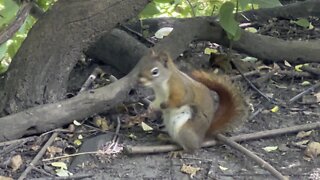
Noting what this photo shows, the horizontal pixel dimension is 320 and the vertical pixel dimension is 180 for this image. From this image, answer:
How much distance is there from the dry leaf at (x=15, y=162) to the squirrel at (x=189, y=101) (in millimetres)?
560

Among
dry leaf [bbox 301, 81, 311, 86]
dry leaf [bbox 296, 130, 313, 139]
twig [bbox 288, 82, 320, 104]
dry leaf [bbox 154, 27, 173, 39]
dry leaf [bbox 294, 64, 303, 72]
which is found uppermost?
dry leaf [bbox 154, 27, 173, 39]

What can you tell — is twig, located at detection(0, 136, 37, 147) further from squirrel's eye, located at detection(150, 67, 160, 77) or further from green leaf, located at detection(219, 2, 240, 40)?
green leaf, located at detection(219, 2, 240, 40)

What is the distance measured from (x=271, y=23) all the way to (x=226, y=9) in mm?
1127

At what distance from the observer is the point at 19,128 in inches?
112

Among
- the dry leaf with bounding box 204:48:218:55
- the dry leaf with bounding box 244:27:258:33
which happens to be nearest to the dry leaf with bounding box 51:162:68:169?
the dry leaf with bounding box 204:48:218:55

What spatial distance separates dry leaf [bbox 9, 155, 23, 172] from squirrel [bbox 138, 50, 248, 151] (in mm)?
560

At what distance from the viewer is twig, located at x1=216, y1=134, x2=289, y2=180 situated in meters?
2.61

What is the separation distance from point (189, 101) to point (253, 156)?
0.33 metres

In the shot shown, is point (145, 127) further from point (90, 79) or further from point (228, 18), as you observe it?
point (228, 18)

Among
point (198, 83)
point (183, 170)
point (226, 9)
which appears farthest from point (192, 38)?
point (183, 170)

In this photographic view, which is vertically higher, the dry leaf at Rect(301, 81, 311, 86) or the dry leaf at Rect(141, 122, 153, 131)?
the dry leaf at Rect(141, 122, 153, 131)

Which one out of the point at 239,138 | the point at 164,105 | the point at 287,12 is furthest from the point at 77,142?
the point at 287,12

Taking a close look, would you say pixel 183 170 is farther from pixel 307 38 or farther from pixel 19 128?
pixel 307 38

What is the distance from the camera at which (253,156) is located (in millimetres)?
2703
